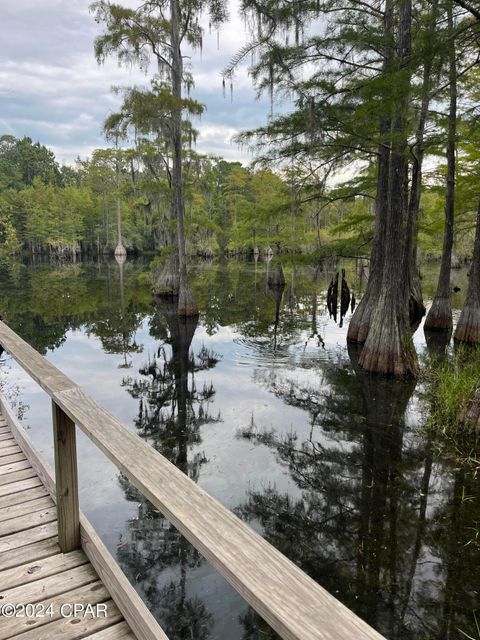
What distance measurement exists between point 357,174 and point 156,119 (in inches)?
306

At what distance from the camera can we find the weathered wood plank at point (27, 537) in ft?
7.83

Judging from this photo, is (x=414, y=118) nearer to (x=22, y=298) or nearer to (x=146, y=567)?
(x=146, y=567)

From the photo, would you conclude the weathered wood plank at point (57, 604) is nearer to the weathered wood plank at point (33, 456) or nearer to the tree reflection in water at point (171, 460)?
the weathered wood plank at point (33, 456)

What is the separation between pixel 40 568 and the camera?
219cm

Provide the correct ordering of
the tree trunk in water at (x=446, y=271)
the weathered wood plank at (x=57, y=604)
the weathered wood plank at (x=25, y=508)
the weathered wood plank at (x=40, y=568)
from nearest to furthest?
the weathered wood plank at (x=57, y=604)
the weathered wood plank at (x=40, y=568)
the weathered wood plank at (x=25, y=508)
the tree trunk in water at (x=446, y=271)

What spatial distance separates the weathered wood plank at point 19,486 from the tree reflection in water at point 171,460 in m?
1.41

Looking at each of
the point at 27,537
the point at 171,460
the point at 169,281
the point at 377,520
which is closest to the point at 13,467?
the point at 27,537

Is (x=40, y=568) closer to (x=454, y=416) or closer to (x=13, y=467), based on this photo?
(x=13, y=467)

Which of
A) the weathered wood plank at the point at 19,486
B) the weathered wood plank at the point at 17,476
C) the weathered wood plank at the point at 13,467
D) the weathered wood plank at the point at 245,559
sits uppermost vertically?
the weathered wood plank at the point at 245,559

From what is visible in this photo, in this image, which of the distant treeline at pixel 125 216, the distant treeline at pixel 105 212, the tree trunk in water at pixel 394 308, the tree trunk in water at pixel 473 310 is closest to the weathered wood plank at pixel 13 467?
the tree trunk in water at pixel 394 308

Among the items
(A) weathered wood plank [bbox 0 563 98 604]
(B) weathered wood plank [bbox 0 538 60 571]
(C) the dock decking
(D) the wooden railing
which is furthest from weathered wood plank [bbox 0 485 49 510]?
(D) the wooden railing

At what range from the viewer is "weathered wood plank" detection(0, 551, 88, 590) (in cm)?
211

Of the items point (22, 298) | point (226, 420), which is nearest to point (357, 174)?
point (226, 420)

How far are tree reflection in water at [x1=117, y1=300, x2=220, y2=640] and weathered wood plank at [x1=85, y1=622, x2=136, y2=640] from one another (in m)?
1.76
